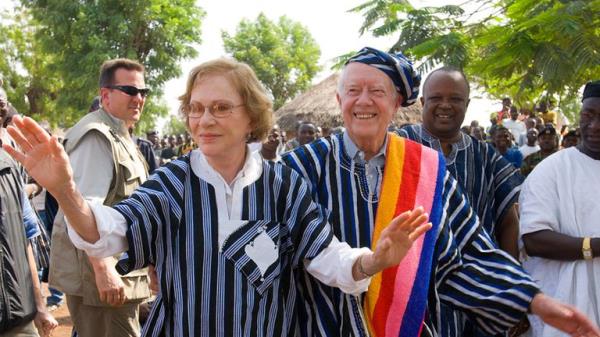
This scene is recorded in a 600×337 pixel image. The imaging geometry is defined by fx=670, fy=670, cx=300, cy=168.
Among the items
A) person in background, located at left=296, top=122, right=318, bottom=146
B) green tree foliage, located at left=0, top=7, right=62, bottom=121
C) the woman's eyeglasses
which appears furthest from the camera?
green tree foliage, located at left=0, top=7, right=62, bottom=121

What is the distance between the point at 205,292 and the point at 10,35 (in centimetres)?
3492

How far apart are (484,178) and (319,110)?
23.3 metres

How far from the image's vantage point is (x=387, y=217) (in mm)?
2623

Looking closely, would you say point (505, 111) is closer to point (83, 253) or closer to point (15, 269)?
point (83, 253)

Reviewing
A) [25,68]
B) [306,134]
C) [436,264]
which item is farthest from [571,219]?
[25,68]

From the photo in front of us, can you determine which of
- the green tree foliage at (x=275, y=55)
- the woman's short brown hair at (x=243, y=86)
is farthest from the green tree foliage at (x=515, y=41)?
the green tree foliage at (x=275, y=55)

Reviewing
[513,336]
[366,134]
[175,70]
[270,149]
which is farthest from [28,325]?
[175,70]

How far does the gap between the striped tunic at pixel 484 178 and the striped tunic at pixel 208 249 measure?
127cm

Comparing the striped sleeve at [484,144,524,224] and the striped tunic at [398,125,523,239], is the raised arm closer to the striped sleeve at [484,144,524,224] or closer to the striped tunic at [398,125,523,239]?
the striped tunic at [398,125,523,239]

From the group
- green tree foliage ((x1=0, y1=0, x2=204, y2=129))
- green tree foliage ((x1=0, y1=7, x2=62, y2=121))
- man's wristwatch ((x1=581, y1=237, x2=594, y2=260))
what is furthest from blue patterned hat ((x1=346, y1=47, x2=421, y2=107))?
green tree foliage ((x1=0, y1=7, x2=62, y2=121))

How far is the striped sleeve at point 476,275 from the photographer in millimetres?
2607

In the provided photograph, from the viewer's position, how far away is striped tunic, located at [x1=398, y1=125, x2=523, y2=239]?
3457 mm

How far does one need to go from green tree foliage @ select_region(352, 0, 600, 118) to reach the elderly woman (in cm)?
270

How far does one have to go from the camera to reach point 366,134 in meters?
2.72
